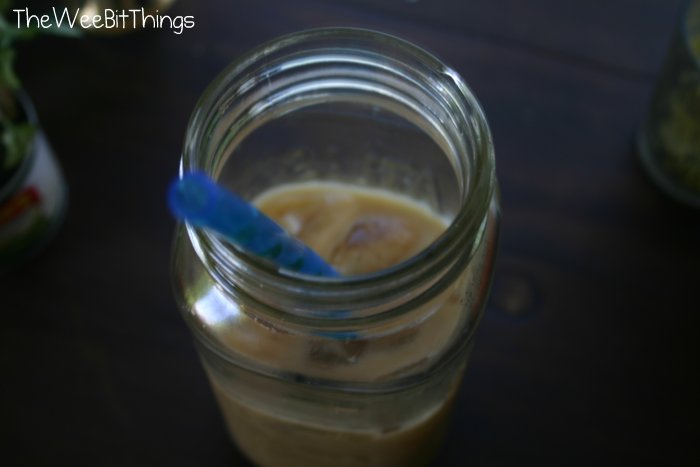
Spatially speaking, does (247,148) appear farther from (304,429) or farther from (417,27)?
(417,27)

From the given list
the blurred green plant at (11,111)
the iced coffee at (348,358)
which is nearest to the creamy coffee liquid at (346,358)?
the iced coffee at (348,358)

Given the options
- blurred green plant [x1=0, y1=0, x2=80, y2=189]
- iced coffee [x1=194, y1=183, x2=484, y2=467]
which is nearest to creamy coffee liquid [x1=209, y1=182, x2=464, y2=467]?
iced coffee [x1=194, y1=183, x2=484, y2=467]

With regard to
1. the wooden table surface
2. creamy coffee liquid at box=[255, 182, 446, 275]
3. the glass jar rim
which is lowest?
the wooden table surface

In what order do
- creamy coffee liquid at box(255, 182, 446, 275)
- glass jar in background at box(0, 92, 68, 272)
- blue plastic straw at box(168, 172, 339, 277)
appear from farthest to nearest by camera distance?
glass jar in background at box(0, 92, 68, 272)
creamy coffee liquid at box(255, 182, 446, 275)
blue plastic straw at box(168, 172, 339, 277)

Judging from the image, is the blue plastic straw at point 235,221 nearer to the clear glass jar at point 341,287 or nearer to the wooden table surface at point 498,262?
the clear glass jar at point 341,287

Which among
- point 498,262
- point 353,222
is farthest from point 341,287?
point 498,262

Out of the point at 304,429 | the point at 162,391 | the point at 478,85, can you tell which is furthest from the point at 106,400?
the point at 478,85

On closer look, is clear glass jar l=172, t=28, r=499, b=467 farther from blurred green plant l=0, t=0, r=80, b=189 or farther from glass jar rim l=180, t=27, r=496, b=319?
blurred green plant l=0, t=0, r=80, b=189
